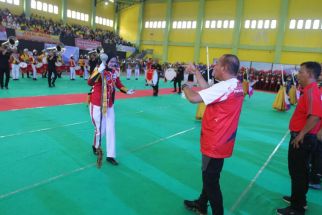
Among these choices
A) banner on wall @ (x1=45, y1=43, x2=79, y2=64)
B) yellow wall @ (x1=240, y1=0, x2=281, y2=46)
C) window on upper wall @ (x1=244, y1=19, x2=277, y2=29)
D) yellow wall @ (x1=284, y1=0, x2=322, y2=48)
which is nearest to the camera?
banner on wall @ (x1=45, y1=43, x2=79, y2=64)

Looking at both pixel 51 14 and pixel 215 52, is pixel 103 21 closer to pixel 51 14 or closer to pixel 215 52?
pixel 51 14

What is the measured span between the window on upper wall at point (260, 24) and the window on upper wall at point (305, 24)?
176 cm

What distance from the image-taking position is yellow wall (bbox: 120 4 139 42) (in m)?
41.2

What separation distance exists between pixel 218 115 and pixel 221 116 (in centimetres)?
3

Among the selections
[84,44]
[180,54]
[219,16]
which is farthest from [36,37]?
[219,16]

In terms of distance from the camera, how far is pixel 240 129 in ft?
28.8

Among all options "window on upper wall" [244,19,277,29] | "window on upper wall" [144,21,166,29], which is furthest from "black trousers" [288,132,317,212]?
"window on upper wall" [144,21,166,29]

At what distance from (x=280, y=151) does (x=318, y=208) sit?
2.89m

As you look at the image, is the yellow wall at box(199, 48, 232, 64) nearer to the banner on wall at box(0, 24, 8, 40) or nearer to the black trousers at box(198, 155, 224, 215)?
the banner on wall at box(0, 24, 8, 40)

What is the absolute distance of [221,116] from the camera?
2777 millimetres

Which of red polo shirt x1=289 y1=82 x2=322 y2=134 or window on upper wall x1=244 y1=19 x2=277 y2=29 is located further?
window on upper wall x1=244 y1=19 x2=277 y2=29

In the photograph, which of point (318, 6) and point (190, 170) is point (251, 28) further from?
point (190, 170)

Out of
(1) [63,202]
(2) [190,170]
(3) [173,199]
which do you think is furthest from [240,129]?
(1) [63,202]

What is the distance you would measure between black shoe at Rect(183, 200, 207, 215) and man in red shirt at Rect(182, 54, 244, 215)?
591 mm
